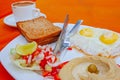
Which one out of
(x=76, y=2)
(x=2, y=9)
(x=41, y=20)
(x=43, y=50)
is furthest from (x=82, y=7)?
(x=43, y=50)

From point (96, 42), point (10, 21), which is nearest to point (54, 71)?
point (96, 42)

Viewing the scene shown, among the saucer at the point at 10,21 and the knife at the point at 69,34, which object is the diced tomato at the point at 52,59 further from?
the saucer at the point at 10,21

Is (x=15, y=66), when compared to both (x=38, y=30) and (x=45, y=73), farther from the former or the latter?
(x=38, y=30)

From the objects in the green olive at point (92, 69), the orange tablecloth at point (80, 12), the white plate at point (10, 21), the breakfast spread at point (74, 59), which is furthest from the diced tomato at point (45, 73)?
the white plate at point (10, 21)

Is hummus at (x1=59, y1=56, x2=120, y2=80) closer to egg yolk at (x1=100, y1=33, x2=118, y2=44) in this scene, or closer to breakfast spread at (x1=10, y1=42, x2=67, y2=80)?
breakfast spread at (x1=10, y1=42, x2=67, y2=80)

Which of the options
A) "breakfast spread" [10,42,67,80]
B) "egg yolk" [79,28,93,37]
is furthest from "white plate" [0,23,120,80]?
"egg yolk" [79,28,93,37]

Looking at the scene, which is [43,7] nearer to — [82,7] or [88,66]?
[82,7]

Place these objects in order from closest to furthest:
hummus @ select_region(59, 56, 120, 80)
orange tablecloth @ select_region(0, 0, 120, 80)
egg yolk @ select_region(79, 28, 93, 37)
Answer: hummus @ select_region(59, 56, 120, 80) < egg yolk @ select_region(79, 28, 93, 37) < orange tablecloth @ select_region(0, 0, 120, 80)
